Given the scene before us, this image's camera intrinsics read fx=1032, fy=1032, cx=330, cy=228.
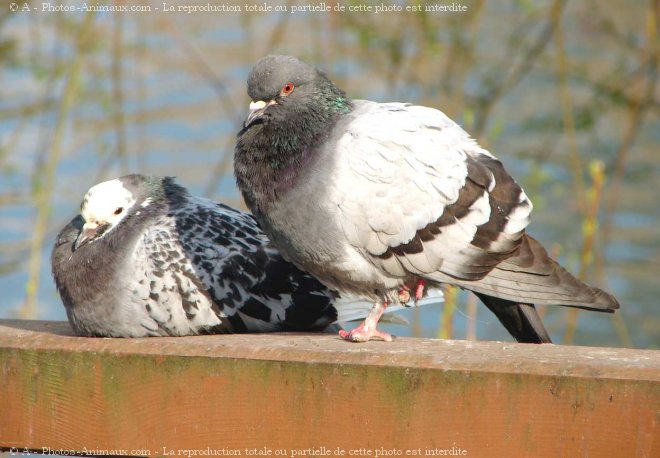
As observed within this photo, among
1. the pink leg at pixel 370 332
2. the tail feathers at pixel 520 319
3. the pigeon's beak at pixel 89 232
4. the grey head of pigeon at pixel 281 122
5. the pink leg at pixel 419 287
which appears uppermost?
the grey head of pigeon at pixel 281 122

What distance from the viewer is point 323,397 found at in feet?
9.37

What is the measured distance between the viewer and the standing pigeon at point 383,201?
3770mm

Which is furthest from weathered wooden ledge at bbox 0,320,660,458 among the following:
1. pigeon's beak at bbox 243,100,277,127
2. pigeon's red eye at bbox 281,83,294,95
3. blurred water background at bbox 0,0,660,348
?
blurred water background at bbox 0,0,660,348

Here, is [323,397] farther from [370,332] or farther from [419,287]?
[419,287]

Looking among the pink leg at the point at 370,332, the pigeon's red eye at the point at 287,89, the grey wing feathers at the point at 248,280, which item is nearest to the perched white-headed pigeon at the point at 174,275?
the grey wing feathers at the point at 248,280

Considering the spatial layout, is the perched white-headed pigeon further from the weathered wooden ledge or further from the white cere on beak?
the weathered wooden ledge

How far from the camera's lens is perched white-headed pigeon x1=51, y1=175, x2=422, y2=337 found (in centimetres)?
405

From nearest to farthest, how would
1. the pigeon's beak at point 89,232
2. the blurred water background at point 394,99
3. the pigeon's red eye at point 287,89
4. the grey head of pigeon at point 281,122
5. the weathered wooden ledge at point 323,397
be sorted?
the weathered wooden ledge at point 323,397, the grey head of pigeon at point 281,122, the pigeon's red eye at point 287,89, the pigeon's beak at point 89,232, the blurred water background at point 394,99

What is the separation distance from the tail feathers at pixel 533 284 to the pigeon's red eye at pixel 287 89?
0.97 m

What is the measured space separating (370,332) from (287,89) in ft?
3.38

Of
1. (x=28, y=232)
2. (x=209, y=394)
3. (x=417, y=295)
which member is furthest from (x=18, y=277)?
(x=209, y=394)

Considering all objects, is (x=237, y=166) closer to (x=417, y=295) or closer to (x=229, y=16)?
(x=417, y=295)

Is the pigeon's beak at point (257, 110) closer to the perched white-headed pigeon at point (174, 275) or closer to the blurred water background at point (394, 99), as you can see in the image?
the perched white-headed pigeon at point (174, 275)

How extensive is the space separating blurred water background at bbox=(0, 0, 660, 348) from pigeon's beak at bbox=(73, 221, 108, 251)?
1.64 m
